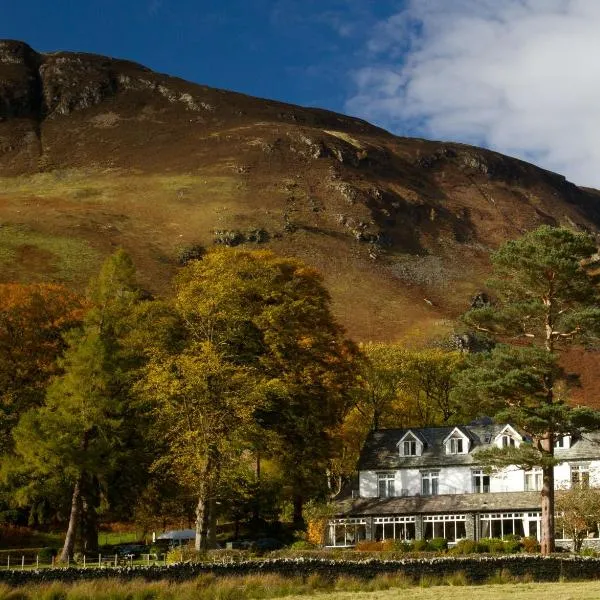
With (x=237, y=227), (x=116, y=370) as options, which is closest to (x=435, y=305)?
(x=237, y=227)

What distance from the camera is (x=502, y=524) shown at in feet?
188

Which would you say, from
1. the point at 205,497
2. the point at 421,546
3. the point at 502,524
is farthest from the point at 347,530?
the point at 205,497

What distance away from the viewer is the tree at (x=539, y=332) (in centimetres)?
4269

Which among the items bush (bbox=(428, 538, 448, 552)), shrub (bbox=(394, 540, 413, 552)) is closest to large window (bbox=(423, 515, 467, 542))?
bush (bbox=(428, 538, 448, 552))

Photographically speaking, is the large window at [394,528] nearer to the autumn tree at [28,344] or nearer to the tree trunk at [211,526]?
the tree trunk at [211,526]

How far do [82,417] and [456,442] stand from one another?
26.9 meters

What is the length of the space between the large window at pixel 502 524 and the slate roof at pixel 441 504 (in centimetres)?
43

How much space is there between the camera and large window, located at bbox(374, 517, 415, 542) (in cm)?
5931

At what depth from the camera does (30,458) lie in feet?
151

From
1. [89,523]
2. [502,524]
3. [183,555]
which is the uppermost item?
[502,524]

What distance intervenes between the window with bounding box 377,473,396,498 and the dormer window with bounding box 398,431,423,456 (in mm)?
1767

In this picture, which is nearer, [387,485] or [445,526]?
[445,526]

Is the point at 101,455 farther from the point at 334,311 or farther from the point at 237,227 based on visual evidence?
the point at 237,227

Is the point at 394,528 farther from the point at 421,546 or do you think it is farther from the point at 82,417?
the point at 82,417
